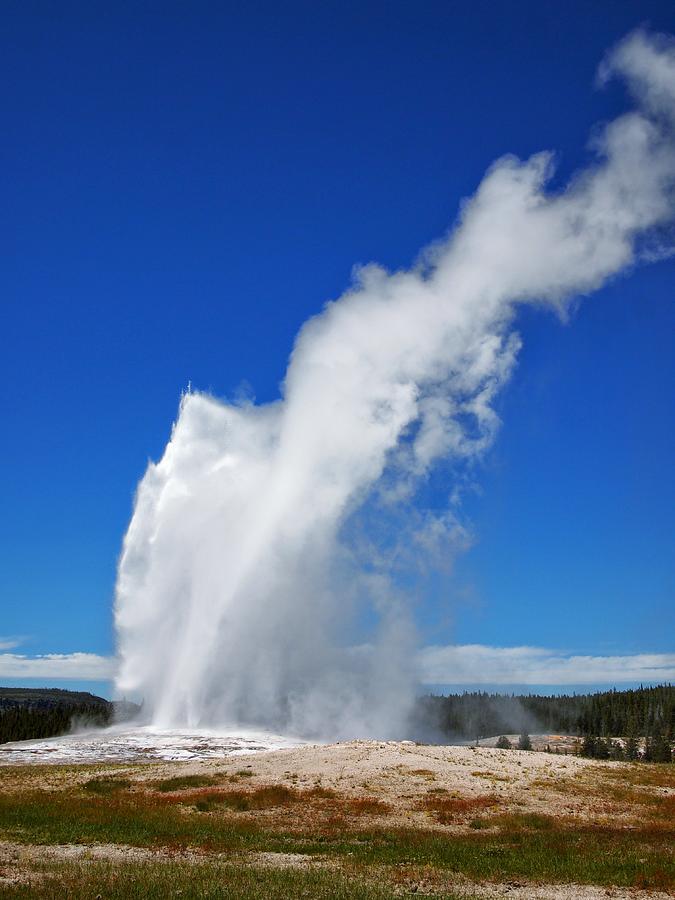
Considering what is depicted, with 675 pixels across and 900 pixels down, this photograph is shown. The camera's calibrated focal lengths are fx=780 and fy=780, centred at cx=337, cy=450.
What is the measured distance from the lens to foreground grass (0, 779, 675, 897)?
25.4m

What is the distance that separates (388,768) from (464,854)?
91.4 ft

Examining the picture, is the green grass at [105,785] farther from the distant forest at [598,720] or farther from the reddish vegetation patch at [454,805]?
the distant forest at [598,720]

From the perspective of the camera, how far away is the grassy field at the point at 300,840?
21.3 metres

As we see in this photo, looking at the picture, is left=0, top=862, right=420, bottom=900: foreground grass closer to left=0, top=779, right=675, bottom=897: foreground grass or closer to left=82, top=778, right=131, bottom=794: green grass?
left=0, top=779, right=675, bottom=897: foreground grass

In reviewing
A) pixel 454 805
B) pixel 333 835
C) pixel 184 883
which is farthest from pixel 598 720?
pixel 184 883

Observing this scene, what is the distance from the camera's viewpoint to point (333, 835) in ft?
108

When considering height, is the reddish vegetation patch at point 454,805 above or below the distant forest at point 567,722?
above

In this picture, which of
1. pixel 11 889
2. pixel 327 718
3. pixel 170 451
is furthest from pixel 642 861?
pixel 327 718

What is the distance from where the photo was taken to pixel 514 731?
194 metres

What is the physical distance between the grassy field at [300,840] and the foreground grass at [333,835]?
83 millimetres

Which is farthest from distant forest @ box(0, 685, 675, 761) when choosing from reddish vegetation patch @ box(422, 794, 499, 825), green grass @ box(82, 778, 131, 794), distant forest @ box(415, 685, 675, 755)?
reddish vegetation patch @ box(422, 794, 499, 825)

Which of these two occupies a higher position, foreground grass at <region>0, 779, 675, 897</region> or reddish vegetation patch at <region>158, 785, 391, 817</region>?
foreground grass at <region>0, 779, 675, 897</region>

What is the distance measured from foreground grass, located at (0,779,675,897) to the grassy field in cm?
8

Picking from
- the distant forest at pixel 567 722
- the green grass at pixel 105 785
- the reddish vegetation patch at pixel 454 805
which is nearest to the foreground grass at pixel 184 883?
the reddish vegetation patch at pixel 454 805
